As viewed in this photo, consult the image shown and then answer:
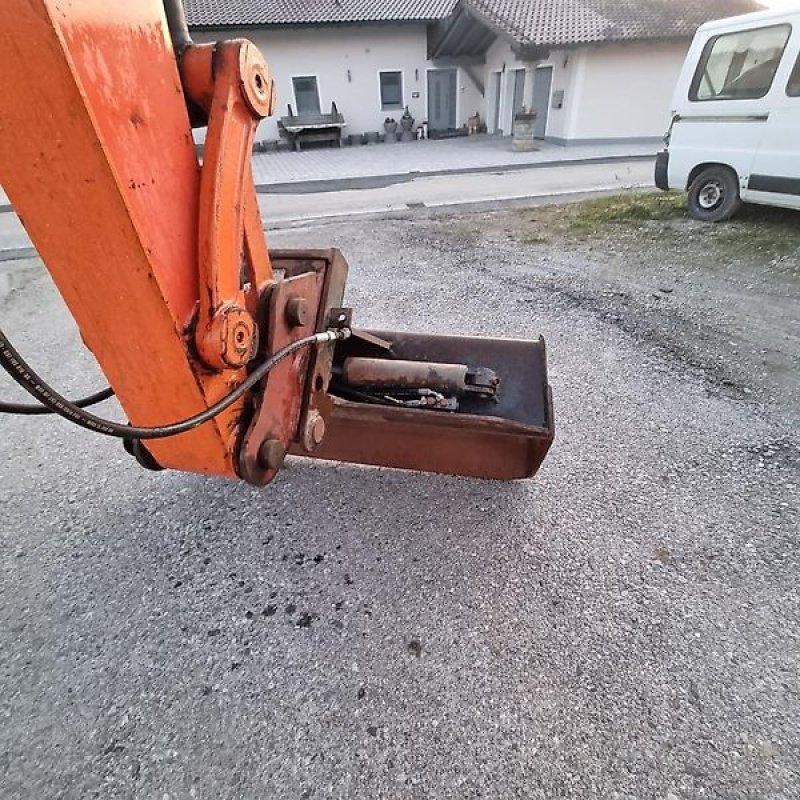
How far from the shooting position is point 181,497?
2.56m

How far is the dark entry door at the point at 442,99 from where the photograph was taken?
65.2ft

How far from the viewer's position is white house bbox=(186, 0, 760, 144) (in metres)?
15.0

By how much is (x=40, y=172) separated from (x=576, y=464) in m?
2.42

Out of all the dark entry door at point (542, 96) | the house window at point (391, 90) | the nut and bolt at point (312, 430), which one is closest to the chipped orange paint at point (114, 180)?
the nut and bolt at point (312, 430)

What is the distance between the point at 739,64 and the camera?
6.14m

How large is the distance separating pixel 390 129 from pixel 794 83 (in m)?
16.0

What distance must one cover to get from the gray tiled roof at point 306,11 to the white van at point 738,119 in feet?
50.2

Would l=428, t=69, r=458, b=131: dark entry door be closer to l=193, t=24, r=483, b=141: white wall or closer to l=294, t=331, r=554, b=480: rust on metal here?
l=193, t=24, r=483, b=141: white wall

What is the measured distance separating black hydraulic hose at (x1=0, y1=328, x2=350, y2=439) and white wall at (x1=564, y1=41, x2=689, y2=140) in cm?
1706

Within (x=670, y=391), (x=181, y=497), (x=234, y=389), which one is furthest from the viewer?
(x=670, y=391)

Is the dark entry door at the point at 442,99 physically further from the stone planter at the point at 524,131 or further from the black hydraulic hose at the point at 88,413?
the black hydraulic hose at the point at 88,413

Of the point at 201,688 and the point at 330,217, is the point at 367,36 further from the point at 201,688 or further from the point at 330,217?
the point at 201,688

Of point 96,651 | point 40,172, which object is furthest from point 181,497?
point 40,172

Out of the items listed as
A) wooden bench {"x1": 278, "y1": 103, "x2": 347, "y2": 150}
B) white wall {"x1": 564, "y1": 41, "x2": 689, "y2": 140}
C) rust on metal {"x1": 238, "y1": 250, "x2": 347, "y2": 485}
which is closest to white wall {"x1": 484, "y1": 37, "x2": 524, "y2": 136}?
white wall {"x1": 564, "y1": 41, "x2": 689, "y2": 140}
